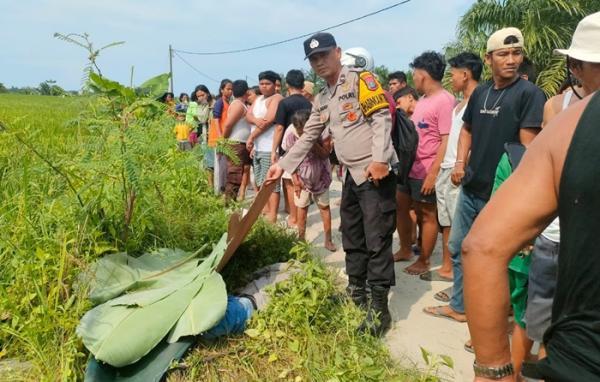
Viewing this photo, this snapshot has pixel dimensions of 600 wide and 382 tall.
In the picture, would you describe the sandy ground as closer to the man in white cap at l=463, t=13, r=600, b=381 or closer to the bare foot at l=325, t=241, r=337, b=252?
the bare foot at l=325, t=241, r=337, b=252

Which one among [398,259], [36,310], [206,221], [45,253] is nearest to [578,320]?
[36,310]

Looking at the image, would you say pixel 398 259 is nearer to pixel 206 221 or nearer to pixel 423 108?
pixel 423 108

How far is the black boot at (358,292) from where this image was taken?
3254mm

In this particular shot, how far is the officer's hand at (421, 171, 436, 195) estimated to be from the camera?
3.90 meters

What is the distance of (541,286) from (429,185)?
188 centimetres

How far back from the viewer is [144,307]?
94.0 inches

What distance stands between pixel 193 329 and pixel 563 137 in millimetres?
1788

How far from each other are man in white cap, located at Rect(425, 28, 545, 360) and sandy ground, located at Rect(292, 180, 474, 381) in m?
0.26

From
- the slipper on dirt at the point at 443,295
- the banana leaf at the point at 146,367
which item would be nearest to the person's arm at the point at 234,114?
the slipper on dirt at the point at 443,295

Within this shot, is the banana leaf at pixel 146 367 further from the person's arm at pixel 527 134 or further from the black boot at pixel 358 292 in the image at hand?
the person's arm at pixel 527 134

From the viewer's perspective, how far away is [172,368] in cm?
219

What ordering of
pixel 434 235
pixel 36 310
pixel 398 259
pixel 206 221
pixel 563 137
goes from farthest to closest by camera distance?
pixel 398 259, pixel 434 235, pixel 206 221, pixel 36 310, pixel 563 137

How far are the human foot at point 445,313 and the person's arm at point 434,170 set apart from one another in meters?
0.98

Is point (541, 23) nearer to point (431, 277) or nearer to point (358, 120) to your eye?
point (431, 277)
